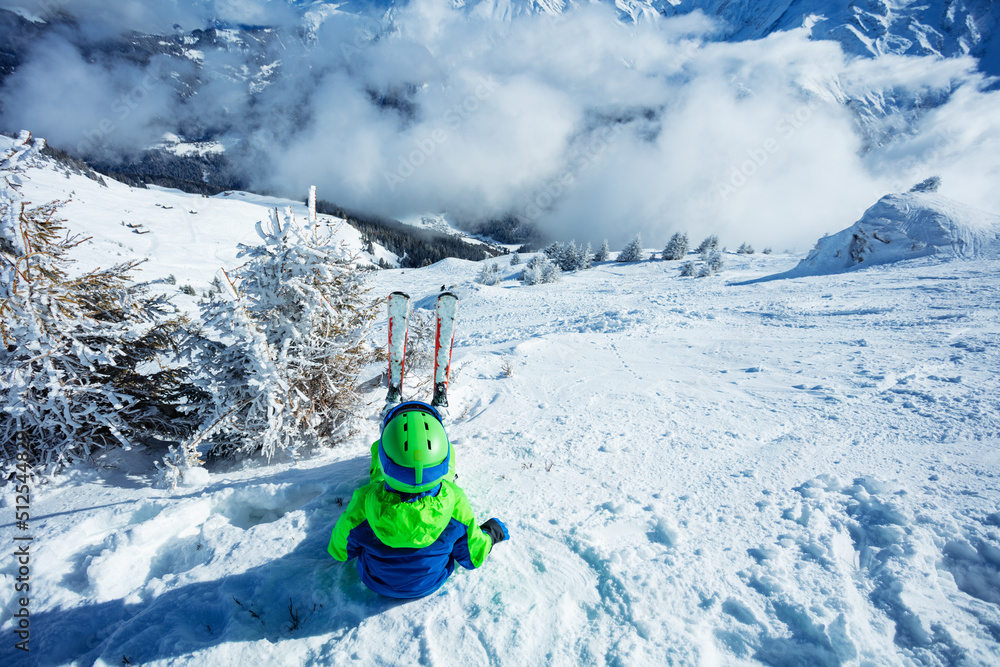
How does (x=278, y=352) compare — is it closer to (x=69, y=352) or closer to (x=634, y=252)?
(x=69, y=352)

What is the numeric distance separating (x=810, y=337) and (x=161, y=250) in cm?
5351

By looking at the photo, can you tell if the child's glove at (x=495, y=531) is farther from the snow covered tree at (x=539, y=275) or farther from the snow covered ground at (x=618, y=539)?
the snow covered tree at (x=539, y=275)

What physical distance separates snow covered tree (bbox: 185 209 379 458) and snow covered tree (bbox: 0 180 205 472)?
0.72 metres

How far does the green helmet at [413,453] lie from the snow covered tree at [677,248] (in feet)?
113

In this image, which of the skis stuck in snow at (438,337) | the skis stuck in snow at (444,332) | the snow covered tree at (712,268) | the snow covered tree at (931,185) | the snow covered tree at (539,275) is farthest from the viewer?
the snow covered tree at (539,275)

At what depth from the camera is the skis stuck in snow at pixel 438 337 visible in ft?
15.9

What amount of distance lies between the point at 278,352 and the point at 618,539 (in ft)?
14.1

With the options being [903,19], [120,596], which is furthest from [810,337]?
[903,19]

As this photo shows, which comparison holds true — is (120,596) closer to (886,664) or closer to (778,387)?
(886,664)

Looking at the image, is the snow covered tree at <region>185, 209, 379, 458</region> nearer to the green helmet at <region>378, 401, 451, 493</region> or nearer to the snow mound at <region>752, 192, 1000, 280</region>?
the green helmet at <region>378, 401, 451, 493</region>

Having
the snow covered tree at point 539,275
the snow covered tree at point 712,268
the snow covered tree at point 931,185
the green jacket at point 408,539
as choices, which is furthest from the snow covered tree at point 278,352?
the snow covered tree at point 931,185

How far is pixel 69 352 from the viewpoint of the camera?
4.12 m

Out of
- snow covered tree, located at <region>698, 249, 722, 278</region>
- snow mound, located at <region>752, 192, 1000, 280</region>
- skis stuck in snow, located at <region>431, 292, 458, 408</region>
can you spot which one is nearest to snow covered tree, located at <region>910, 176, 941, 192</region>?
snow mound, located at <region>752, 192, 1000, 280</region>

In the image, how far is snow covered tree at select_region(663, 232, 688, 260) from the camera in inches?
1277
